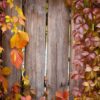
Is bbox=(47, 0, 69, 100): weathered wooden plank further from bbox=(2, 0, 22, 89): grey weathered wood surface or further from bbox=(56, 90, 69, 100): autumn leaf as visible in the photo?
bbox=(2, 0, 22, 89): grey weathered wood surface

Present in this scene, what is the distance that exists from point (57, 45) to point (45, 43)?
135mm

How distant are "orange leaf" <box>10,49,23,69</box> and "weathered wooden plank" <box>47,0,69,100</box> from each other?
1.27ft

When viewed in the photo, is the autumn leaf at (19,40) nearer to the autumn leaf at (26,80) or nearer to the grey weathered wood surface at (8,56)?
the grey weathered wood surface at (8,56)

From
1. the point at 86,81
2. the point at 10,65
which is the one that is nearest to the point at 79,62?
the point at 86,81

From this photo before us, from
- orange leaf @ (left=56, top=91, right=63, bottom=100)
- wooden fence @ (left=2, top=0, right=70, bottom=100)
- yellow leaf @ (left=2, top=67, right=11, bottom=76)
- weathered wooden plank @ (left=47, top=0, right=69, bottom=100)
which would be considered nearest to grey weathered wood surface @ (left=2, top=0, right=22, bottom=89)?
wooden fence @ (left=2, top=0, right=70, bottom=100)

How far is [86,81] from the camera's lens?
365 cm

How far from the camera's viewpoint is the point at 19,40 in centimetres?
361

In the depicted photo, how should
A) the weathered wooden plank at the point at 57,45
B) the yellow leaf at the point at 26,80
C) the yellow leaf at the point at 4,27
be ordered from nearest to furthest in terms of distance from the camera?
1. the yellow leaf at the point at 4,27
2. the weathered wooden plank at the point at 57,45
3. the yellow leaf at the point at 26,80

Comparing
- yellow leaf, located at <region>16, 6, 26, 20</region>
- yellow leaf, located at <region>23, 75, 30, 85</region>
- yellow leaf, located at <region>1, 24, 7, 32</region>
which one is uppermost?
yellow leaf, located at <region>16, 6, 26, 20</region>

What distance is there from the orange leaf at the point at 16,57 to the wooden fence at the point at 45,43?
282mm

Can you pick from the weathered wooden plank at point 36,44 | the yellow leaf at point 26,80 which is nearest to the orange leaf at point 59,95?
the weathered wooden plank at point 36,44

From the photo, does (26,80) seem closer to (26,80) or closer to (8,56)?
(26,80)

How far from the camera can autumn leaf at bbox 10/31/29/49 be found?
361cm

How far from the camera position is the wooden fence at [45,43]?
384 cm
